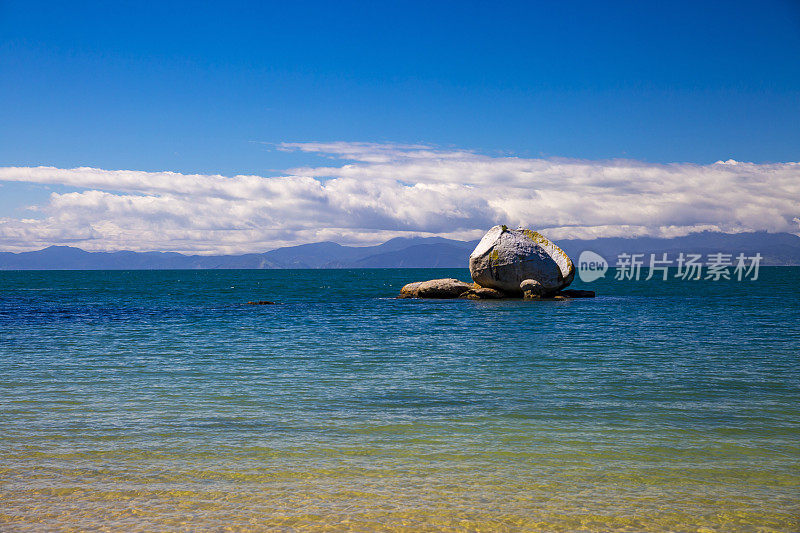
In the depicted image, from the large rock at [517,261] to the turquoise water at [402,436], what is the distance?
69.4 feet

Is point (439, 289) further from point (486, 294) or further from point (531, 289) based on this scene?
point (531, 289)

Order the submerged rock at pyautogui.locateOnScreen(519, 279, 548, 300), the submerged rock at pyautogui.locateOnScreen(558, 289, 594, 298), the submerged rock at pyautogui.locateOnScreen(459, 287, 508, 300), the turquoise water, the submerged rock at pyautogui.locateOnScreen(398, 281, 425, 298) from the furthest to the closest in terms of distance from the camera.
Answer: the submerged rock at pyautogui.locateOnScreen(398, 281, 425, 298), the submerged rock at pyautogui.locateOnScreen(558, 289, 594, 298), the submerged rock at pyautogui.locateOnScreen(459, 287, 508, 300), the submerged rock at pyautogui.locateOnScreen(519, 279, 548, 300), the turquoise water

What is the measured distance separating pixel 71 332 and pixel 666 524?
81.9ft

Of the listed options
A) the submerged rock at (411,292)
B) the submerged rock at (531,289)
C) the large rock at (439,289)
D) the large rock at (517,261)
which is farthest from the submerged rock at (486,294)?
the submerged rock at (411,292)

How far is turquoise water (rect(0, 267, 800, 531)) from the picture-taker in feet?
21.8

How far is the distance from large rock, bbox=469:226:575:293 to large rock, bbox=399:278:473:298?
7.83 ft

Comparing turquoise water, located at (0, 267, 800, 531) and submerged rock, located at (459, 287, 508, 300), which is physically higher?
submerged rock, located at (459, 287, 508, 300)

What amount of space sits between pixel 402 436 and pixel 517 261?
3356 centimetres

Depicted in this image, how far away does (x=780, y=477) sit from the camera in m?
7.69

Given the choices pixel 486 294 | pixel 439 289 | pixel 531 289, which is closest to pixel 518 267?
pixel 531 289

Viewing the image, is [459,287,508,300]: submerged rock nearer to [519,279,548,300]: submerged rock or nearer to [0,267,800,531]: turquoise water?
[519,279,548,300]: submerged rock

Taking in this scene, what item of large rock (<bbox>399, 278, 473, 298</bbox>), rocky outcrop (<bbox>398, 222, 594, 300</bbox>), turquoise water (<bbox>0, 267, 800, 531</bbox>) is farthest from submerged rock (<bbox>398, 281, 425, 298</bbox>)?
turquoise water (<bbox>0, 267, 800, 531</bbox>)

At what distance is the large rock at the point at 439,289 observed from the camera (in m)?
46.6

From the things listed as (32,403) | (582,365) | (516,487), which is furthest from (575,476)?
(32,403)
